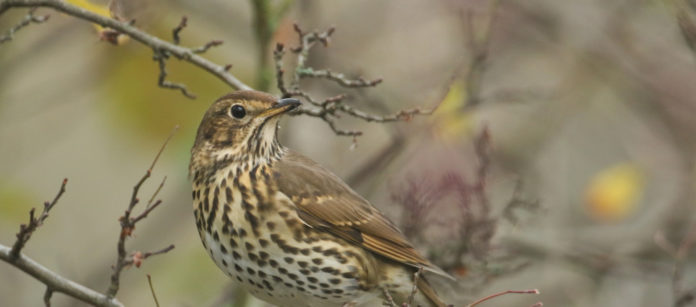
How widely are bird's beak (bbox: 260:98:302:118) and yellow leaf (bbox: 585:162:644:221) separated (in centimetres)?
319

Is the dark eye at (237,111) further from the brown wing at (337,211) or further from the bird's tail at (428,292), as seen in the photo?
the bird's tail at (428,292)

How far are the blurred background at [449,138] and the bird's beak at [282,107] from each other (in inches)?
32.4

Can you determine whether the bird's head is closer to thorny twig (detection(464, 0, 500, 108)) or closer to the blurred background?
the blurred background

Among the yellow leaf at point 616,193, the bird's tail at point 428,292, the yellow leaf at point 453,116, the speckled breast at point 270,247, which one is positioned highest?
the yellow leaf at point 616,193

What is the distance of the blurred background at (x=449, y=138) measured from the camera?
611cm

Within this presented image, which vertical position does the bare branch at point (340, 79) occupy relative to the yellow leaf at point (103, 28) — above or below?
below

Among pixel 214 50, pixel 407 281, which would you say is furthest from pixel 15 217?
pixel 407 281

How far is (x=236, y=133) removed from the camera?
471cm

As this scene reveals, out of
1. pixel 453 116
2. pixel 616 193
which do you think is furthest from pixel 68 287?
pixel 616 193

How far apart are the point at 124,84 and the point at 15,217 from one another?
1.12m

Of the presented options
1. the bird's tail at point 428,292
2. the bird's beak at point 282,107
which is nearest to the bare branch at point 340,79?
the bird's beak at point 282,107

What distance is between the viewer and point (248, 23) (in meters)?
7.64

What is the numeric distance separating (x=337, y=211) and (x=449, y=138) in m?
2.10

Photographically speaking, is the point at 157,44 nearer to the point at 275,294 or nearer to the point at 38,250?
the point at 275,294
